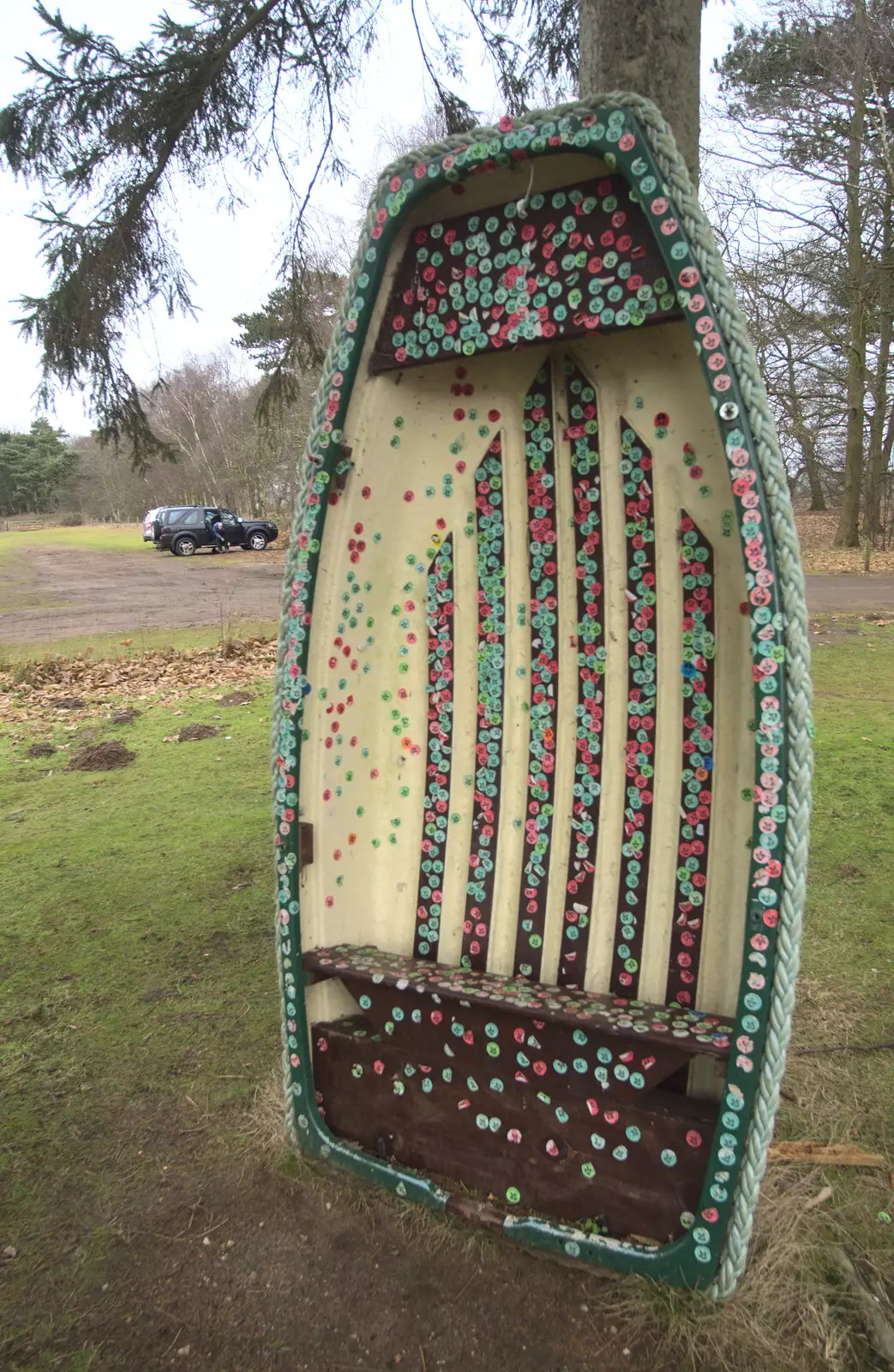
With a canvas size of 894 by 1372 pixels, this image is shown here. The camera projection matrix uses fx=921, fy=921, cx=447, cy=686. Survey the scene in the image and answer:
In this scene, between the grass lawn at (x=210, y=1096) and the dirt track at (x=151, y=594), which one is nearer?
the grass lawn at (x=210, y=1096)

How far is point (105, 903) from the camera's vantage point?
13.4 ft

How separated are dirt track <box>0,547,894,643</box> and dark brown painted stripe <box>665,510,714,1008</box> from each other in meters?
10.2

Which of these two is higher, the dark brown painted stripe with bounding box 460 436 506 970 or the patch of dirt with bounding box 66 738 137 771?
the dark brown painted stripe with bounding box 460 436 506 970

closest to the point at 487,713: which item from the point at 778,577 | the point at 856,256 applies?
the point at 778,577

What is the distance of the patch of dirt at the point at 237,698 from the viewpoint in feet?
25.7

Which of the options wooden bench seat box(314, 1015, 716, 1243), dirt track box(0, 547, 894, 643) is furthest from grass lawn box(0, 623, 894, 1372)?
dirt track box(0, 547, 894, 643)

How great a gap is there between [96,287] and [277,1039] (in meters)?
3.31

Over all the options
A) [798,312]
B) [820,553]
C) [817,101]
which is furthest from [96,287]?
[820,553]

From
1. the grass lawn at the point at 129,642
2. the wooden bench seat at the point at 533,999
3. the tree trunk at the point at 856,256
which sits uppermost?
the tree trunk at the point at 856,256

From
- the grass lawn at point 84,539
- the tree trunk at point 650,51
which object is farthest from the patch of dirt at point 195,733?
the grass lawn at point 84,539

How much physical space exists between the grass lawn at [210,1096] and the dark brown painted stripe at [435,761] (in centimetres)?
70

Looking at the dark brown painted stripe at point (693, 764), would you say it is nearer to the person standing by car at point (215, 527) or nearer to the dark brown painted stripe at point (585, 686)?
the dark brown painted stripe at point (585, 686)

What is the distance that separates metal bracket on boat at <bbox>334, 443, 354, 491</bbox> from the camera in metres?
2.26

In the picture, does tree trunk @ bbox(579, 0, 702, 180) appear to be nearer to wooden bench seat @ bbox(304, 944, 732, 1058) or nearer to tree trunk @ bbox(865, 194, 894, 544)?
wooden bench seat @ bbox(304, 944, 732, 1058)
